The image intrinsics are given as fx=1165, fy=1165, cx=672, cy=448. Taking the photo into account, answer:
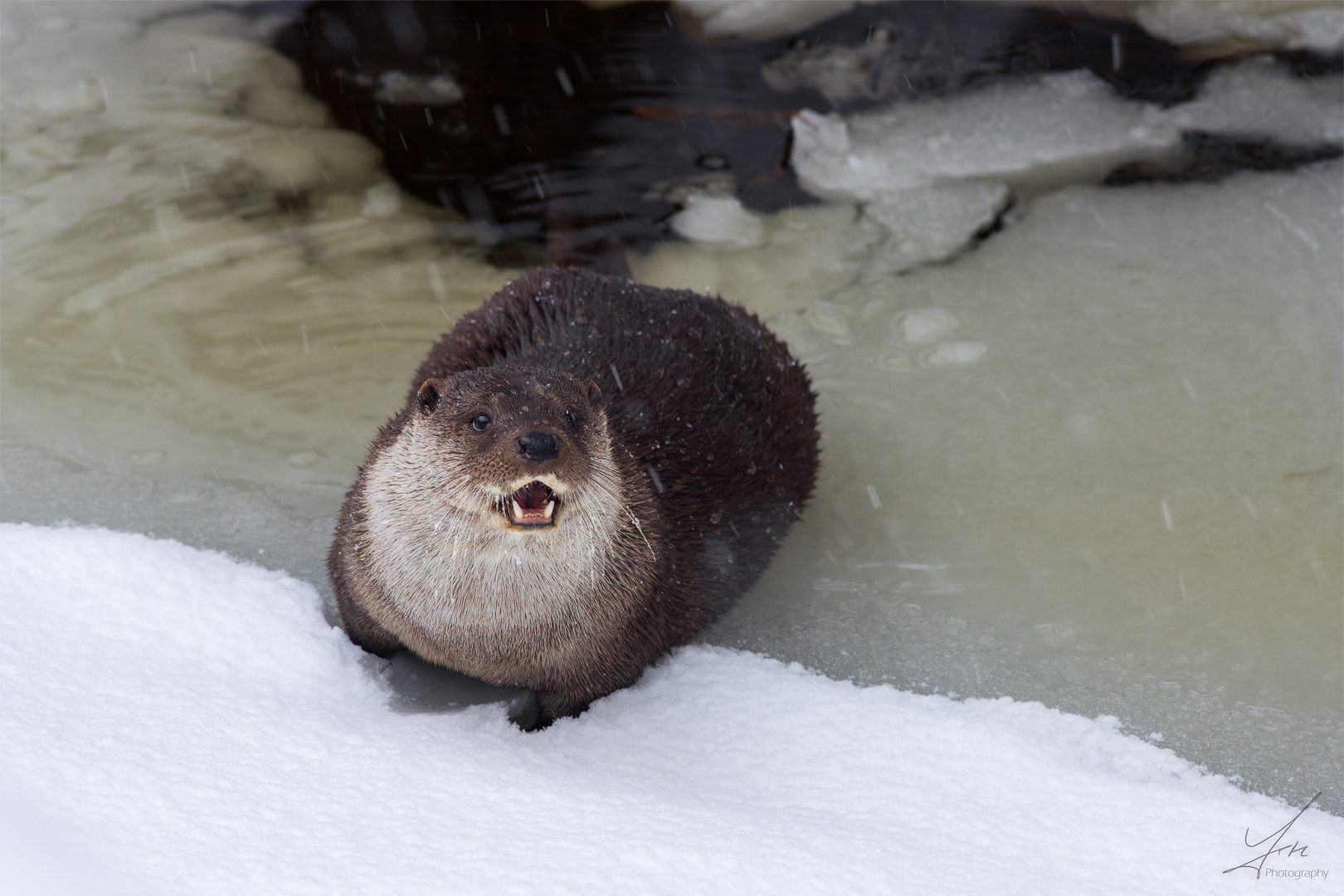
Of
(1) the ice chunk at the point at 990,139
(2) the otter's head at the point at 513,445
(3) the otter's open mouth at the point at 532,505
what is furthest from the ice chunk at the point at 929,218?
(3) the otter's open mouth at the point at 532,505

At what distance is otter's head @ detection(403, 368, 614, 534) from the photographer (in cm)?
183

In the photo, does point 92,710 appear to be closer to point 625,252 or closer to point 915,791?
point 915,791

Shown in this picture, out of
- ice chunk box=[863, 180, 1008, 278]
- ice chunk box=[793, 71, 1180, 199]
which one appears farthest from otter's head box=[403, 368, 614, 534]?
ice chunk box=[793, 71, 1180, 199]

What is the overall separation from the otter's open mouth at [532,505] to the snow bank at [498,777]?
1.37 ft

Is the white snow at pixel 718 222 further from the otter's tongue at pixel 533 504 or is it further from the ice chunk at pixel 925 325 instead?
the otter's tongue at pixel 533 504

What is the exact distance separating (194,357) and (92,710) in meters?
1.62

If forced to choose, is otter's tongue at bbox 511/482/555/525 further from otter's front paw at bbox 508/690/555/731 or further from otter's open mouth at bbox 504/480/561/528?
otter's front paw at bbox 508/690/555/731

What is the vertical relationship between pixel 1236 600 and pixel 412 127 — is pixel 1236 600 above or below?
below

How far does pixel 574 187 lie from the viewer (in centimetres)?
409

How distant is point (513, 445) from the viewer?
1821 millimetres

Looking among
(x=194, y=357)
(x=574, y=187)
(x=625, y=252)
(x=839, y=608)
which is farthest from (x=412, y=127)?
(x=839, y=608)

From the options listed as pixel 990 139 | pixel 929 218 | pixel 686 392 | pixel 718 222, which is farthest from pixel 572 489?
pixel 990 139

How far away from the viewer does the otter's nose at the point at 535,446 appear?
5.94ft

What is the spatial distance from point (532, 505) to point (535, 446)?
0.15 m
